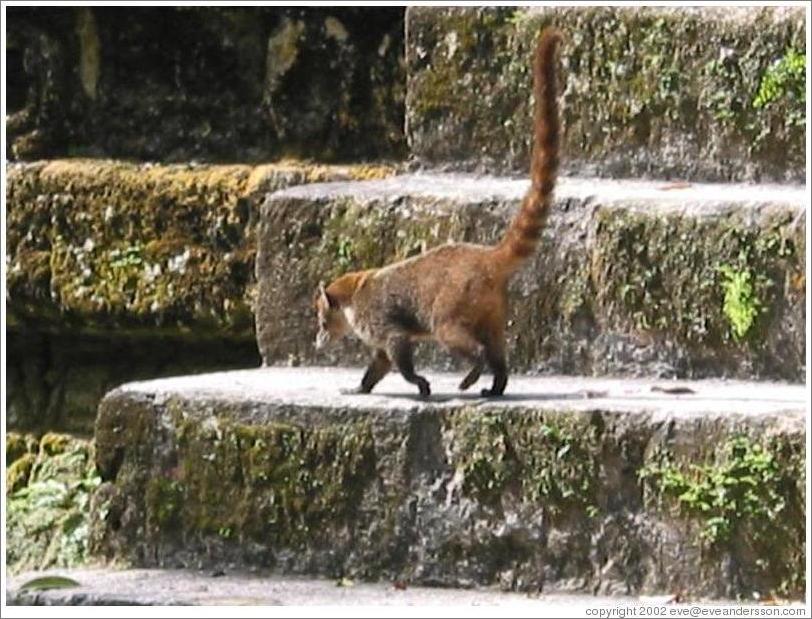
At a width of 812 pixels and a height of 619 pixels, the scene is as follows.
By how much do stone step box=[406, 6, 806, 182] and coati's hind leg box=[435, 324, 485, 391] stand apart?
0.94 meters

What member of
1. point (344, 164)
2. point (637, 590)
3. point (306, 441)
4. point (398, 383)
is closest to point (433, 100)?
point (344, 164)

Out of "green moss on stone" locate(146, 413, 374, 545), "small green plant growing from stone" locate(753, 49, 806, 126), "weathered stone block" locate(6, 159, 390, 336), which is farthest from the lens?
"weathered stone block" locate(6, 159, 390, 336)

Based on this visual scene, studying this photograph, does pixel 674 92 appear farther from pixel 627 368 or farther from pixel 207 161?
pixel 207 161

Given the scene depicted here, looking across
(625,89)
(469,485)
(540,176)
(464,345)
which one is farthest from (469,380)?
(625,89)

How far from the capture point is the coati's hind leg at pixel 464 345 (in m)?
5.88

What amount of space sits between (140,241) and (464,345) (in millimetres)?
1671

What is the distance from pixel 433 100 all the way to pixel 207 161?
93 centimetres

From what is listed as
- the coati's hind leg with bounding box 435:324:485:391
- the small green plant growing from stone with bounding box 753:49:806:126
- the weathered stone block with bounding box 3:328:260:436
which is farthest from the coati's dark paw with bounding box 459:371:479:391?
the weathered stone block with bounding box 3:328:260:436

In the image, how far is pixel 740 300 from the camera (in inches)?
236

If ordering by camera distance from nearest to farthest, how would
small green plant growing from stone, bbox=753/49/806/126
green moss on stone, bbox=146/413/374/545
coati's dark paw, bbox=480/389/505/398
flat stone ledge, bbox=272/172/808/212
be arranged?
green moss on stone, bbox=146/413/374/545
coati's dark paw, bbox=480/389/505/398
flat stone ledge, bbox=272/172/808/212
small green plant growing from stone, bbox=753/49/806/126

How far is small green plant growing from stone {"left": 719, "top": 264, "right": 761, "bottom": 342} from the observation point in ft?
19.6

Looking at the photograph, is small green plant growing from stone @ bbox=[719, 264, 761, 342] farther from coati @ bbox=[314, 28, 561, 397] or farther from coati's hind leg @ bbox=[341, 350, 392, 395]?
coati's hind leg @ bbox=[341, 350, 392, 395]

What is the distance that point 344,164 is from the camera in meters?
7.18

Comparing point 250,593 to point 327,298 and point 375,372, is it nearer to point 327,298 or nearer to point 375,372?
point 375,372
